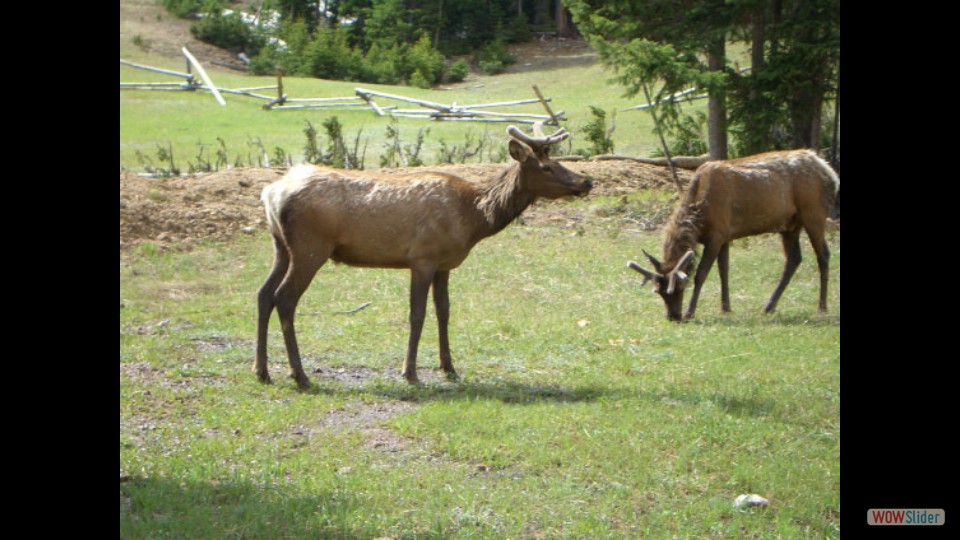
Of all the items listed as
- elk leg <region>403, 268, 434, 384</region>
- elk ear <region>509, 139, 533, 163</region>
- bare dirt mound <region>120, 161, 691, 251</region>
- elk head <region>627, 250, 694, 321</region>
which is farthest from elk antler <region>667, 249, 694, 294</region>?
elk leg <region>403, 268, 434, 384</region>

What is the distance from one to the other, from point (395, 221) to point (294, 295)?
46.9 inches

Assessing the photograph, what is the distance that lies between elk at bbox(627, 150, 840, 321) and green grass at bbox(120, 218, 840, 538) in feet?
1.97

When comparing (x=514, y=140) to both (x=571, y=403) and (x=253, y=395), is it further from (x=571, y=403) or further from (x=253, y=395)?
(x=253, y=395)

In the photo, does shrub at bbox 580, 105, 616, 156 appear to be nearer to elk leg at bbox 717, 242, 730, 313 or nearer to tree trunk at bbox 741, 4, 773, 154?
tree trunk at bbox 741, 4, 773, 154

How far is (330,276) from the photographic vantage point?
16.0 m

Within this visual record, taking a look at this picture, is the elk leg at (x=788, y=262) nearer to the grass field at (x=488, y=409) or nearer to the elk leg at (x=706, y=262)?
the grass field at (x=488, y=409)

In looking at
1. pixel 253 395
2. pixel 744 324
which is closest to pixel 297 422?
pixel 253 395

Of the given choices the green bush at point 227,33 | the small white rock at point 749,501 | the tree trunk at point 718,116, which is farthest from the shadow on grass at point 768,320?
the green bush at point 227,33

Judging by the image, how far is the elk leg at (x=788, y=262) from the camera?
13728 millimetres

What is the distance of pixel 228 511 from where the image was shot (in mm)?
6395

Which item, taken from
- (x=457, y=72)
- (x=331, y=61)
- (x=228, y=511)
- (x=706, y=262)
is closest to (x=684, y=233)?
(x=706, y=262)

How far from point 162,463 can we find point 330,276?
8.69 m

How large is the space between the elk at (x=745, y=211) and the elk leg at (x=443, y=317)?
394 cm
